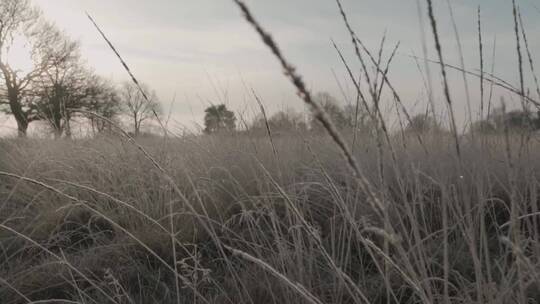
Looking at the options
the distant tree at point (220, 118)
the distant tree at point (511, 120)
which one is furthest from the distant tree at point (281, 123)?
the distant tree at point (511, 120)

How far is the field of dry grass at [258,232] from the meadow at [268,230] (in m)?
0.01

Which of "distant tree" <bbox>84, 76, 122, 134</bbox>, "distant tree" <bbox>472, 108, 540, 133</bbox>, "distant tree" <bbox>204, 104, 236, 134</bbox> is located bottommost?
"distant tree" <bbox>472, 108, 540, 133</bbox>

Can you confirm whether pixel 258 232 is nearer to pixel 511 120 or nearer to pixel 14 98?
pixel 511 120

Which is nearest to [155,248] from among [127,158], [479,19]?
[127,158]

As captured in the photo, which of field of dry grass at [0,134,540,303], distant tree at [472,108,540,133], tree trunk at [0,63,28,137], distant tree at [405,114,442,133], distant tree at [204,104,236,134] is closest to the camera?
distant tree at [472,108,540,133]

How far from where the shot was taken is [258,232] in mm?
2551

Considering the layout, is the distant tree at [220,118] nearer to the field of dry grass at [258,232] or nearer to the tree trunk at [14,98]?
the field of dry grass at [258,232]

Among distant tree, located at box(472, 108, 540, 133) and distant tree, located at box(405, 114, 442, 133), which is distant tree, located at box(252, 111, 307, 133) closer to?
distant tree, located at box(405, 114, 442, 133)

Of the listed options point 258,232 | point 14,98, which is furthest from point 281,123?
point 14,98

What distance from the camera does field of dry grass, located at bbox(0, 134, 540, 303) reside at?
5.32 feet

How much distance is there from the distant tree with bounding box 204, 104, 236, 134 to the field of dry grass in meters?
0.20

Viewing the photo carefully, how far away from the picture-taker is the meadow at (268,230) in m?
1.49

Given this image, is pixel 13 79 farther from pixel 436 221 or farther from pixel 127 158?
pixel 436 221

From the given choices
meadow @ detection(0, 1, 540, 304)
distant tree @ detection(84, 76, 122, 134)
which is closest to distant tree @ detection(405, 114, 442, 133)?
meadow @ detection(0, 1, 540, 304)
